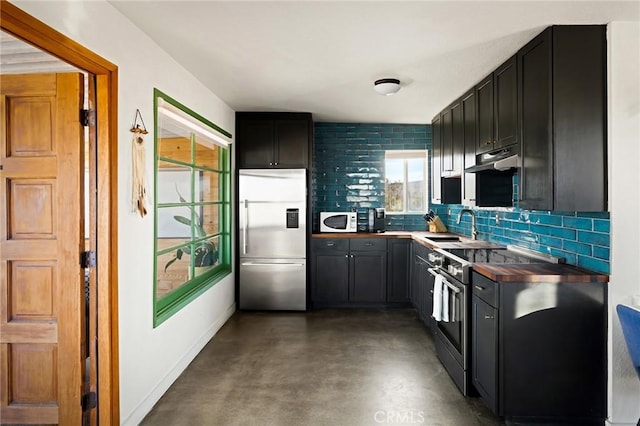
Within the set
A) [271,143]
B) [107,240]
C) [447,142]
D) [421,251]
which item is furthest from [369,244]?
[107,240]

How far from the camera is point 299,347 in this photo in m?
3.75

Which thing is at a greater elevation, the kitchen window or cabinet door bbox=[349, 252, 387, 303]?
the kitchen window

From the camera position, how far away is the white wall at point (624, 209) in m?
2.36

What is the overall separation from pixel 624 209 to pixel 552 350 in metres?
0.93

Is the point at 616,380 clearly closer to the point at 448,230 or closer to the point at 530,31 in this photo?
the point at 530,31

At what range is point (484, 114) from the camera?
3439mm

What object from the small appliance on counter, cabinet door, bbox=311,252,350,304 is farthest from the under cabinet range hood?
cabinet door, bbox=311,252,350,304

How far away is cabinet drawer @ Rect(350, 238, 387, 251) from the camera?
498cm

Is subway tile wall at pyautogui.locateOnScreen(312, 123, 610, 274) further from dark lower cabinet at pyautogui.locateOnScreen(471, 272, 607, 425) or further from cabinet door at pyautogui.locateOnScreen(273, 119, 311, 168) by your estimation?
dark lower cabinet at pyautogui.locateOnScreen(471, 272, 607, 425)

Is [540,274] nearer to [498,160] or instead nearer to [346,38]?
[498,160]

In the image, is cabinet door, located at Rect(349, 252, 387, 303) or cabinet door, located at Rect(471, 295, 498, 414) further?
cabinet door, located at Rect(349, 252, 387, 303)

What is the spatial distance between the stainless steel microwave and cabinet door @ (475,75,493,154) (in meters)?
1.97

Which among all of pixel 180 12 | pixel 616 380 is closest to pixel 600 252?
pixel 616 380

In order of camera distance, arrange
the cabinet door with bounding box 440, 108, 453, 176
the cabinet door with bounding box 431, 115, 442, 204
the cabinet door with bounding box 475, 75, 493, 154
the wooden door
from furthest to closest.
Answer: the cabinet door with bounding box 431, 115, 442, 204, the cabinet door with bounding box 440, 108, 453, 176, the cabinet door with bounding box 475, 75, 493, 154, the wooden door
